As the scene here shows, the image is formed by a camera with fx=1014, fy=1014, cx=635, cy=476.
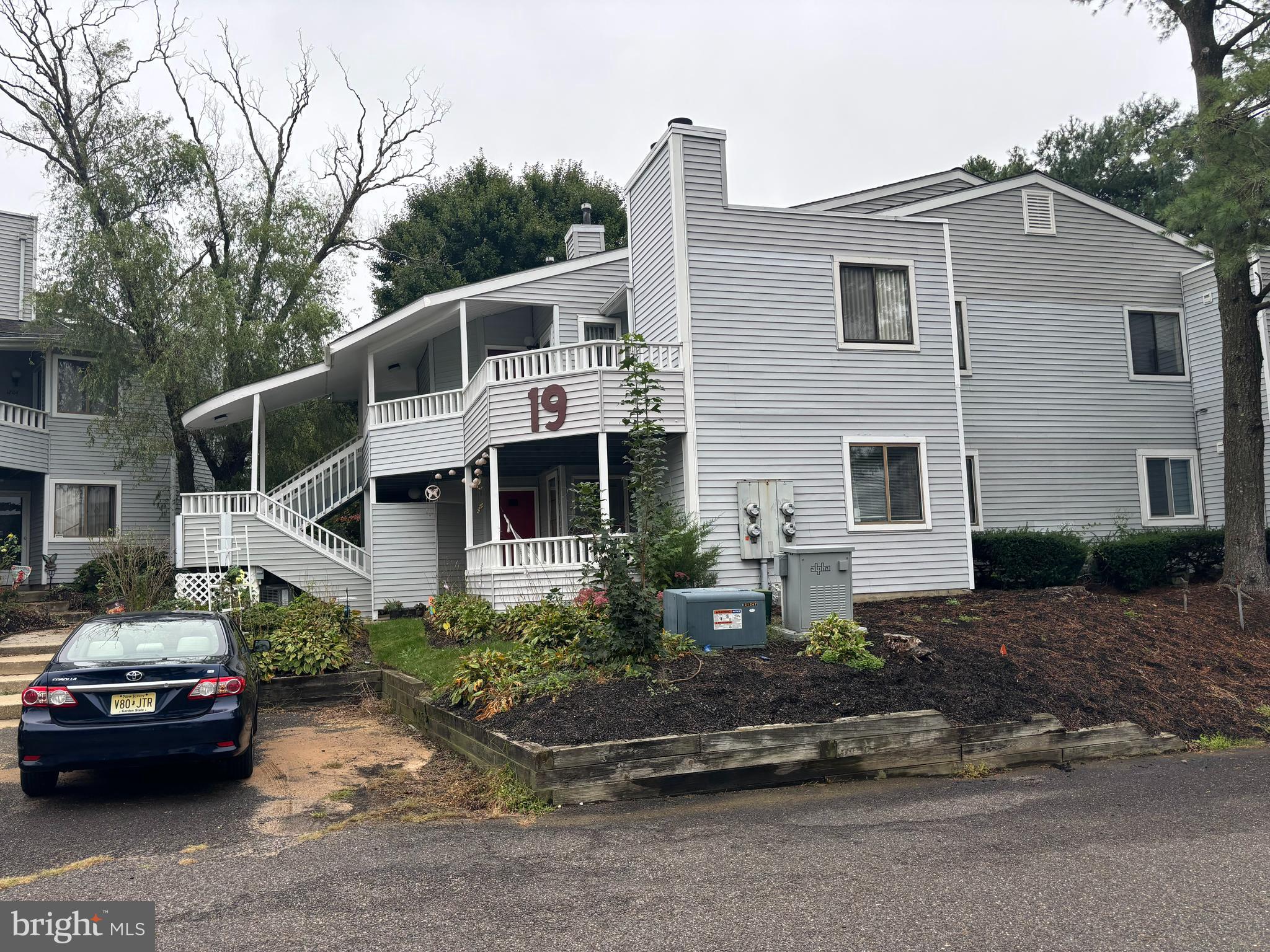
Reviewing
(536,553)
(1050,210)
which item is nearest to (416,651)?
(536,553)

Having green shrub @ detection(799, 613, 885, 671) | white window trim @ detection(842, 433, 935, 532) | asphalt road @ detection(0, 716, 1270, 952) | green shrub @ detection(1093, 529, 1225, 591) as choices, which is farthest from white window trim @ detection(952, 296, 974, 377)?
asphalt road @ detection(0, 716, 1270, 952)

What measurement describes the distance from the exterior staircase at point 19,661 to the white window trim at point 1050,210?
58.5 ft

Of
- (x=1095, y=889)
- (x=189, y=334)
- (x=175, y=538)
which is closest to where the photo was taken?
(x=1095, y=889)

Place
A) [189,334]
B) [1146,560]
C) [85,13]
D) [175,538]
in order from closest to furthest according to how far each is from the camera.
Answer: [1146,560]
[175,538]
[189,334]
[85,13]

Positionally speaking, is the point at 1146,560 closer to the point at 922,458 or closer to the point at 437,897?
the point at 922,458

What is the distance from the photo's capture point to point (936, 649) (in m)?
10.9

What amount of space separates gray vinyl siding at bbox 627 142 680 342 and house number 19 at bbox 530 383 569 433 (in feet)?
6.50

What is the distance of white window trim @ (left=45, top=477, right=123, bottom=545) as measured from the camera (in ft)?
73.6

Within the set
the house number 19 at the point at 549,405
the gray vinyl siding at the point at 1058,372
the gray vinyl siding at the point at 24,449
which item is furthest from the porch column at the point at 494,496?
the gray vinyl siding at the point at 24,449

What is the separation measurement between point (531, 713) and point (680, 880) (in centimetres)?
319

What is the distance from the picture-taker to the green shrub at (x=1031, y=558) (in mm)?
16828

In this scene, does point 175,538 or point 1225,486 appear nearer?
point 1225,486

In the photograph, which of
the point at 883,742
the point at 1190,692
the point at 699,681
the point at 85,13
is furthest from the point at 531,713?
the point at 85,13

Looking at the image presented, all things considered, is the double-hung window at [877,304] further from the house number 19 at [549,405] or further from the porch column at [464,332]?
the porch column at [464,332]
